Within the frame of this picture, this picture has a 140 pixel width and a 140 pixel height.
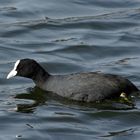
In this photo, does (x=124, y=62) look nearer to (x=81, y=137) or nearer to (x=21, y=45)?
(x=21, y=45)

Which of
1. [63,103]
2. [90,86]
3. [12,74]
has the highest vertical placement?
[12,74]

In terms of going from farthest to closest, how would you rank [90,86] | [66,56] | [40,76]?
[66,56] < [40,76] < [90,86]

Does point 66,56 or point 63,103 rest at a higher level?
point 66,56

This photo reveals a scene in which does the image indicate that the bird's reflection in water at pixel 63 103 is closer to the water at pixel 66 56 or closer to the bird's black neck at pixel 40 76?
the water at pixel 66 56

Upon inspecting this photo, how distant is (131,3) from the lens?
16688mm

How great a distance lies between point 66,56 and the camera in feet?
Answer: 44.0

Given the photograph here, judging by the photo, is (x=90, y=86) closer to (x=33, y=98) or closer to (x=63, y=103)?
(x=63, y=103)

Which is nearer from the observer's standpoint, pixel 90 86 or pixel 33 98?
pixel 90 86

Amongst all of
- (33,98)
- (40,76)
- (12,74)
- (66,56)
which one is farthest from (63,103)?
(66,56)

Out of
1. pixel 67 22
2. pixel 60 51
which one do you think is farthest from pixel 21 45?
pixel 67 22

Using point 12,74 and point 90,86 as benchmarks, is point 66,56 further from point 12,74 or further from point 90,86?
point 90,86

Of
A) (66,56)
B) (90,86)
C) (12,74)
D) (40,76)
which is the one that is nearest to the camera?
(90,86)

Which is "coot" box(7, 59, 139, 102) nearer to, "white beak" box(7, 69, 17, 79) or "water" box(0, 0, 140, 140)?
"white beak" box(7, 69, 17, 79)

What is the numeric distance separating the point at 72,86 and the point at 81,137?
1.61 meters
